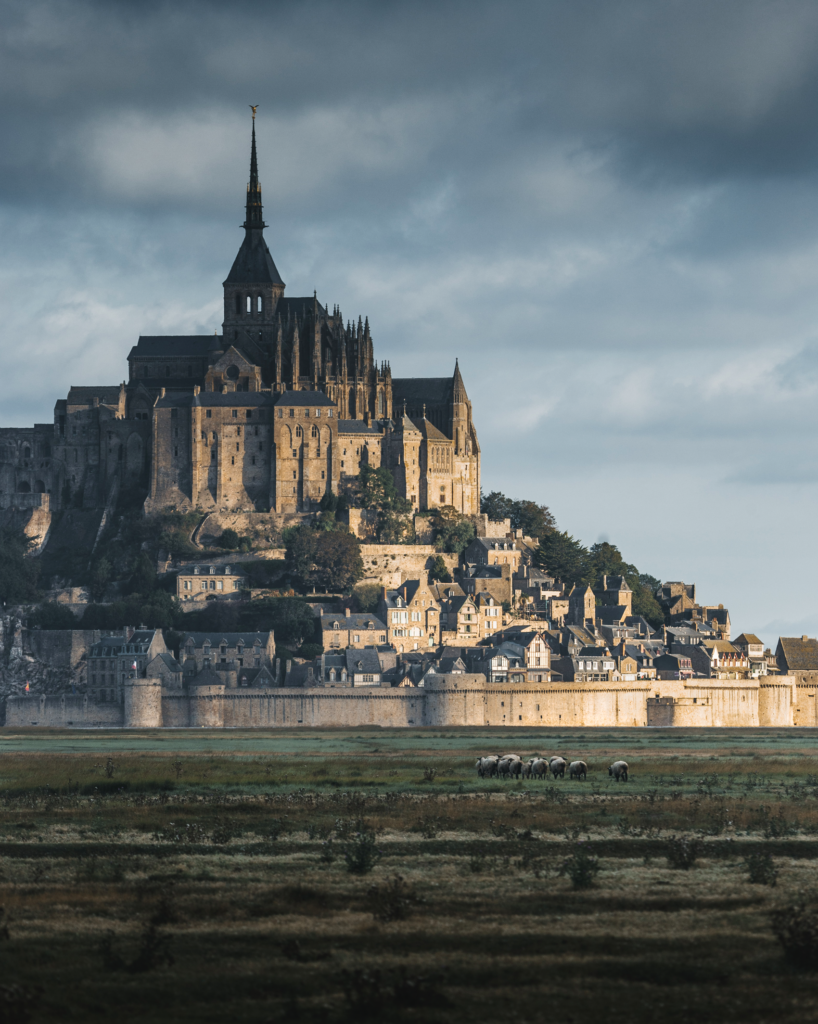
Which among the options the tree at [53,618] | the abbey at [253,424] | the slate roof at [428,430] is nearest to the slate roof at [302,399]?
the abbey at [253,424]

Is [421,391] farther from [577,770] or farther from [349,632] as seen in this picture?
[577,770]

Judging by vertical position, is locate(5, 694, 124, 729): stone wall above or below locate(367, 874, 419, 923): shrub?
above

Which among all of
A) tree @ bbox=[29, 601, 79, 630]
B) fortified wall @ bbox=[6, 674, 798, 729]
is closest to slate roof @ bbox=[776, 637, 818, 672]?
fortified wall @ bbox=[6, 674, 798, 729]

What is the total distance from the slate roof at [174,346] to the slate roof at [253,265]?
7.07m

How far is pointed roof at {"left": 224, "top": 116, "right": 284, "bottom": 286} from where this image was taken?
6855 inches

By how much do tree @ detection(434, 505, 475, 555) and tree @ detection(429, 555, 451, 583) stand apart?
10.3ft

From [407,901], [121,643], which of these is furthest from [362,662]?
[407,901]

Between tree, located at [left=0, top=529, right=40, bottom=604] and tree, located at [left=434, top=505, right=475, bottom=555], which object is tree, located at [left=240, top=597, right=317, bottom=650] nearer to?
tree, located at [left=434, top=505, right=475, bottom=555]

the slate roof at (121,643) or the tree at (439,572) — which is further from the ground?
the tree at (439,572)

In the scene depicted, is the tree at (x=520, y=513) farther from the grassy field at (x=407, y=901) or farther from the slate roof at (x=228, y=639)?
the grassy field at (x=407, y=901)

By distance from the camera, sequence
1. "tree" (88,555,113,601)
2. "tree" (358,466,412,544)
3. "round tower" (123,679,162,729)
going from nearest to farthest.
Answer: "round tower" (123,679,162,729), "tree" (88,555,113,601), "tree" (358,466,412,544)

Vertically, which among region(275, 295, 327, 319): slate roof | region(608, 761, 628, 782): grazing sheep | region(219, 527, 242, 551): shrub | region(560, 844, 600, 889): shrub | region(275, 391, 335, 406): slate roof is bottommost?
region(560, 844, 600, 889): shrub

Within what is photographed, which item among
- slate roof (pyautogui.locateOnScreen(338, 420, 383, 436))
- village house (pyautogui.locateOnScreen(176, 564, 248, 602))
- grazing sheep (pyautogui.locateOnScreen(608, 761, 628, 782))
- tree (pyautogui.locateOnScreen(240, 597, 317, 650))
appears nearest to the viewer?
grazing sheep (pyautogui.locateOnScreen(608, 761, 628, 782))

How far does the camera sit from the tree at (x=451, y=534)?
15825cm
